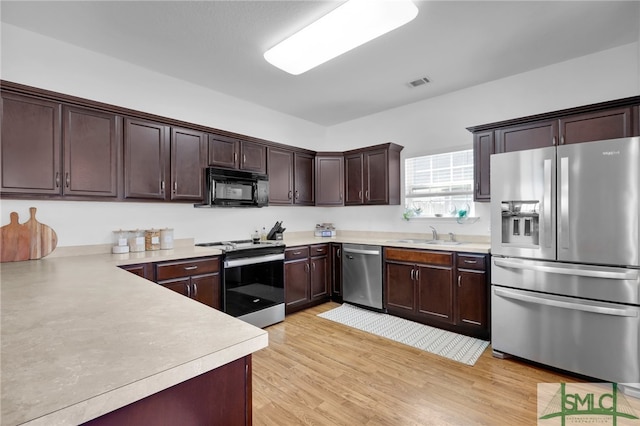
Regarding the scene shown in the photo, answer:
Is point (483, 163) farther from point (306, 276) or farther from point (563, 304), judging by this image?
point (306, 276)

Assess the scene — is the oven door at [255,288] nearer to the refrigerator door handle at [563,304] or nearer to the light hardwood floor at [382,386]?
Result: the light hardwood floor at [382,386]

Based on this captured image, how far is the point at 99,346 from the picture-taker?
2.65 feet

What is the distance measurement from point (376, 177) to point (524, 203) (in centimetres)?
196

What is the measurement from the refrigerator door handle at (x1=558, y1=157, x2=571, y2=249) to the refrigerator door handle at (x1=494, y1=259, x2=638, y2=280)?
0.63ft

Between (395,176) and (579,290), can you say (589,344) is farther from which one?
(395,176)

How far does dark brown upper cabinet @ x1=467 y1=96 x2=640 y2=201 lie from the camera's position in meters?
2.49

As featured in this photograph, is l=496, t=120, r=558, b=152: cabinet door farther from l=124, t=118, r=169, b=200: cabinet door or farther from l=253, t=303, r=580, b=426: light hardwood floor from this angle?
l=124, t=118, r=169, b=200: cabinet door

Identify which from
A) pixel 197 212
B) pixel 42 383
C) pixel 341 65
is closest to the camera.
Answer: pixel 42 383

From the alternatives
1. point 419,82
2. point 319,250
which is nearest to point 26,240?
point 319,250

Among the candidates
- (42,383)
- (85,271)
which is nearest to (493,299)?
(42,383)

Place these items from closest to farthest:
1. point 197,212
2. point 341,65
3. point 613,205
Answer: point 613,205
point 341,65
point 197,212

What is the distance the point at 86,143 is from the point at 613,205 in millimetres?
4232

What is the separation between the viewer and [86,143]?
259cm

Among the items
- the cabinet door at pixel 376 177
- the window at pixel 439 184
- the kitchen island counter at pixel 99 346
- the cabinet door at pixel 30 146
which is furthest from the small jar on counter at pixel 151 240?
the window at pixel 439 184
